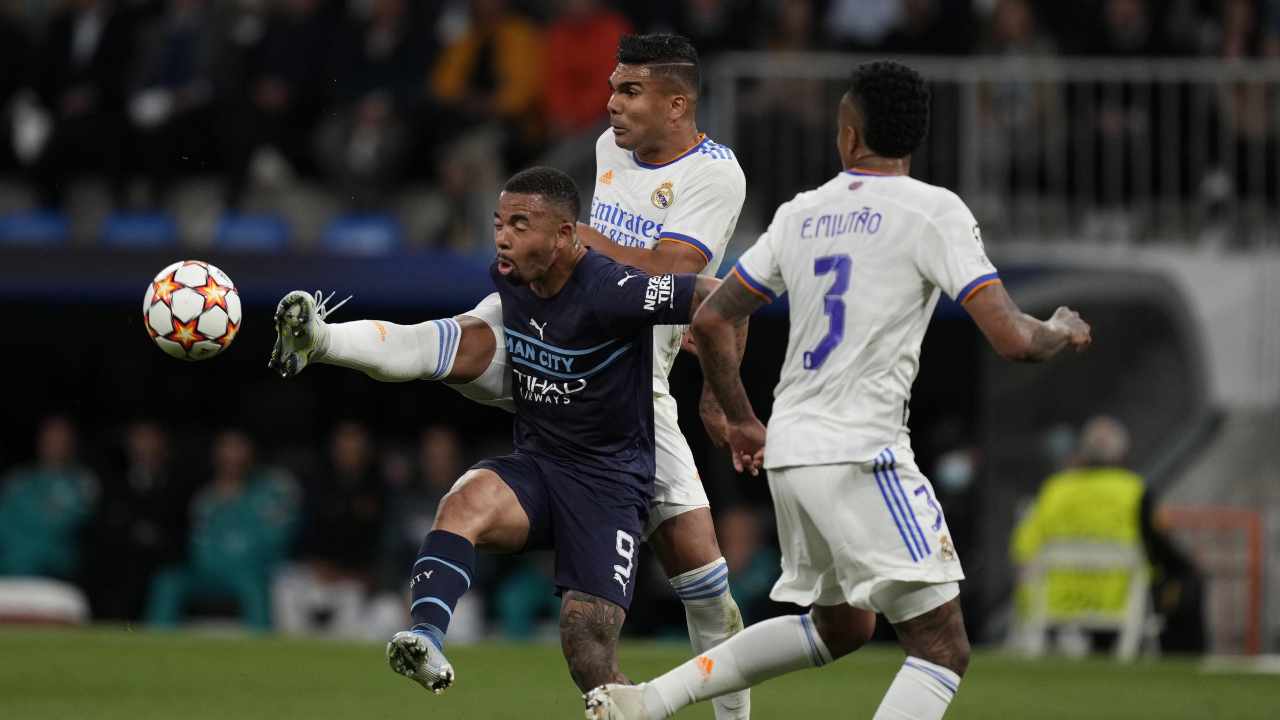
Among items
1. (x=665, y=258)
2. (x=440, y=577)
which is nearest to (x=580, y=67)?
(x=665, y=258)

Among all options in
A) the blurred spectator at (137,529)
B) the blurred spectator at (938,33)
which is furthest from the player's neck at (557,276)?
the blurred spectator at (137,529)

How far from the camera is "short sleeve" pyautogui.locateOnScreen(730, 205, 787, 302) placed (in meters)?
6.38

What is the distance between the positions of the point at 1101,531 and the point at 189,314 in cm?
896

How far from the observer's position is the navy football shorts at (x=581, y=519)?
7047 mm

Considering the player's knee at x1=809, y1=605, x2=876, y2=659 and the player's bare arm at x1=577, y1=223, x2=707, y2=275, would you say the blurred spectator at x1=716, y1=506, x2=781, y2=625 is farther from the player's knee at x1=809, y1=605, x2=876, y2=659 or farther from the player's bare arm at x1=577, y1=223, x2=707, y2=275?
the player's knee at x1=809, y1=605, x2=876, y2=659

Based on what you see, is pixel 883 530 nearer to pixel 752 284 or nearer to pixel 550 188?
pixel 752 284

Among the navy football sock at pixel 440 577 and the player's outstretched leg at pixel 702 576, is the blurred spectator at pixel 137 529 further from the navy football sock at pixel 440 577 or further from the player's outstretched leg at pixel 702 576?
the navy football sock at pixel 440 577

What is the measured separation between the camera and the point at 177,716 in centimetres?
897

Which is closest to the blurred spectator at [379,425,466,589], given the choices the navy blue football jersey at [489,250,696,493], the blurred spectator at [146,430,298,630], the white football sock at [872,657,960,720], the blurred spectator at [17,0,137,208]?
the blurred spectator at [146,430,298,630]

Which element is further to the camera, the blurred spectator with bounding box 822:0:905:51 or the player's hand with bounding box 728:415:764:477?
the blurred spectator with bounding box 822:0:905:51

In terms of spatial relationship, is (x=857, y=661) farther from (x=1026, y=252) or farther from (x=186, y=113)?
(x=186, y=113)

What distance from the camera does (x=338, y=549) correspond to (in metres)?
16.4

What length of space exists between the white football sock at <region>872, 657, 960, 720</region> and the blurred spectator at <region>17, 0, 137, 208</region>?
11.8m

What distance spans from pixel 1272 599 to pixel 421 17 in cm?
834
